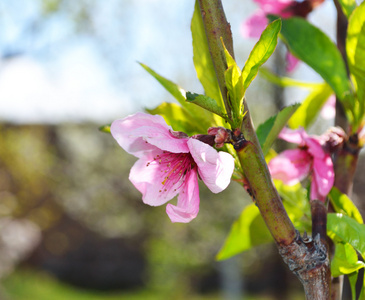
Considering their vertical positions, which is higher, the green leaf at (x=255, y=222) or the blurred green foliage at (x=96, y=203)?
the green leaf at (x=255, y=222)

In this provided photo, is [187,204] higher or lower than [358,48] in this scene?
lower

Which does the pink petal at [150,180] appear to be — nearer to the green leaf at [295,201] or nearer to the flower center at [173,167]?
the flower center at [173,167]

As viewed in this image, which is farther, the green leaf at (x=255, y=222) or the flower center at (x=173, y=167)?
the green leaf at (x=255, y=222)

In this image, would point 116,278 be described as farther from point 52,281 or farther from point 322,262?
point 322,262

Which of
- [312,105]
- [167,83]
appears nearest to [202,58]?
[167,83]

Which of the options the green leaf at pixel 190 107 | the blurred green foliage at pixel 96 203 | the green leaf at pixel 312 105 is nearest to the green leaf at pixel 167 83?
the green leaf at pixel 190 107

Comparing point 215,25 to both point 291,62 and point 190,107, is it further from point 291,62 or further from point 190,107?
point 291,62
